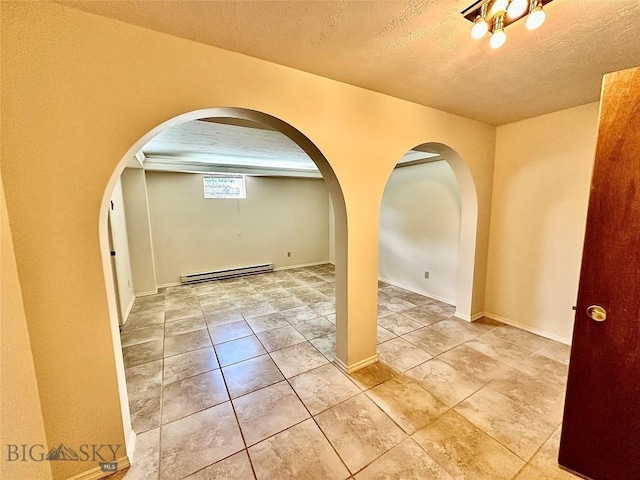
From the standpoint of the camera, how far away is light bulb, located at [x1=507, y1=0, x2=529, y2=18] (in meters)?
1.14

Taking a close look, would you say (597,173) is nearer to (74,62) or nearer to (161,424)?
(74,62)

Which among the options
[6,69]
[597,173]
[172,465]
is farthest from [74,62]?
[597,173]

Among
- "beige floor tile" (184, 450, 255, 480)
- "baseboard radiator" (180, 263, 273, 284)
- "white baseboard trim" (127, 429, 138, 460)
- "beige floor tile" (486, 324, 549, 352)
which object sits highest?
"baseboard radiator" (180, 263, 273, 284)

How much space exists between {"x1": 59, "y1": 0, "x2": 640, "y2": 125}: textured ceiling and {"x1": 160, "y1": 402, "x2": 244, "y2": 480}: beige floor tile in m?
2.42

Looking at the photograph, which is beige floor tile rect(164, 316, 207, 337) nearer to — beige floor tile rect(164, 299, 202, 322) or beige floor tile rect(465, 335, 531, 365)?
beige floor tile rect(164, 299, 202, 322)

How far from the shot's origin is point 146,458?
149 cm

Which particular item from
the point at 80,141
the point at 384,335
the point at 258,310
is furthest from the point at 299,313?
the point at 80,141

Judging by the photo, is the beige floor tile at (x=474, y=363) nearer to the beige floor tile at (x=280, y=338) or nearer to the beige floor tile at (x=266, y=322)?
the beige floor tile at (x=280, y=338)

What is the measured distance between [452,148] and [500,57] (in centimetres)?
104

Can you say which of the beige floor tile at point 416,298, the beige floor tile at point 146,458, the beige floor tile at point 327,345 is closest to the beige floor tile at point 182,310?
the beige floor tile at point 327,345

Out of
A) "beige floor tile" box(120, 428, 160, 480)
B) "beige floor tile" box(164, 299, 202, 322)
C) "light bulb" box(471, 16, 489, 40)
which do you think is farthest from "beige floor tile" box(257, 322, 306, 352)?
"light bulb" box(471, 16, 489, 40)

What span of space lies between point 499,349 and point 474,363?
1.51 ft

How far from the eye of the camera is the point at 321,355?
2527mm

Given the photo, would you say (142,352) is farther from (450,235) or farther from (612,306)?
(450,235)
